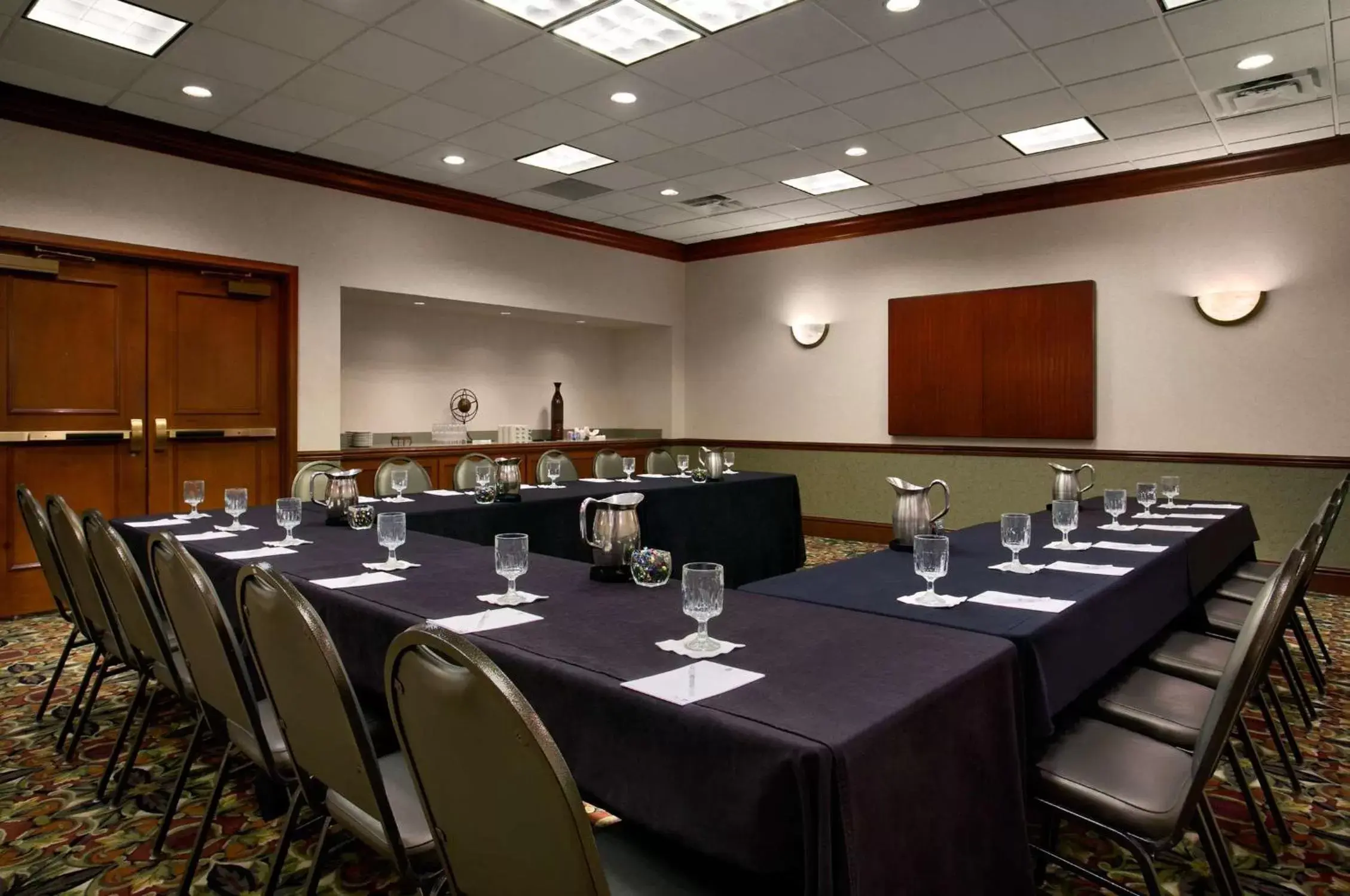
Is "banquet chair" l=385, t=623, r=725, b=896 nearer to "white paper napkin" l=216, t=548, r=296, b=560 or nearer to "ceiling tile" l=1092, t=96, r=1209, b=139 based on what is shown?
"white paper napkin" l=216, t=548, r=296, b=560

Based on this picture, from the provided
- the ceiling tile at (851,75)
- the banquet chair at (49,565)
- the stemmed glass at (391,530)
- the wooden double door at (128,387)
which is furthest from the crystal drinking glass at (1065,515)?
the wooden double door at (128,387)

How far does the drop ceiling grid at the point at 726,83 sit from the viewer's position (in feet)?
12.8

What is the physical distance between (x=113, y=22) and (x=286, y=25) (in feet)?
2.94

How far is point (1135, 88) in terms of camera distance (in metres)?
4.68

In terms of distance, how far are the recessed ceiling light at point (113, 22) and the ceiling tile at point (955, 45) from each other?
3495 mm

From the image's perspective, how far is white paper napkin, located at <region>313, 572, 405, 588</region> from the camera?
232cm

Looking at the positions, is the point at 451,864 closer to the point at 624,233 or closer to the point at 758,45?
the point at 758,45

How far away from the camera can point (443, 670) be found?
1.10 metres

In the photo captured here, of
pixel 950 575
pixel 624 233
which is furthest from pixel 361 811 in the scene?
pixel 624 233

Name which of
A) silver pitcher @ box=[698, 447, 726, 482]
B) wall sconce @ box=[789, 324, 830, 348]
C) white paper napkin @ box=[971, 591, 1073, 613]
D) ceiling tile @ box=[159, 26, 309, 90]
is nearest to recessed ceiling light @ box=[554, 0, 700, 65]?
ceiling tile @ box=[159, 26, 309, 90]

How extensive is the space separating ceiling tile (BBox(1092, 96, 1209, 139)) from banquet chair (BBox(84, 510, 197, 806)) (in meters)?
5.54

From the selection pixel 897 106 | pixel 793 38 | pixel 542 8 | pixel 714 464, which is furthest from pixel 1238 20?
pixel 714 464

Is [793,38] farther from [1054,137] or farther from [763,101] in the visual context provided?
[1054,137]

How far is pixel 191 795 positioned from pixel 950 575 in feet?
8.00
